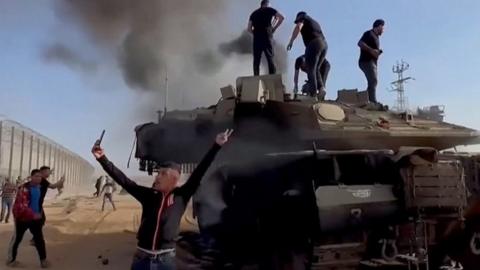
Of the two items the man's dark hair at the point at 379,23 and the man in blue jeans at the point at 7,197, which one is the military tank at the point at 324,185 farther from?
the man in blue jeans at the point at 7,197

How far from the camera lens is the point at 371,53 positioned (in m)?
9.90

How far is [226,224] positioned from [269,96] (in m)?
1.68

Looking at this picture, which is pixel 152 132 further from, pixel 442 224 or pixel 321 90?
pixel 442 224

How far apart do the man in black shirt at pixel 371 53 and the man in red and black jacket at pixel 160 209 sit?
637 centimetres

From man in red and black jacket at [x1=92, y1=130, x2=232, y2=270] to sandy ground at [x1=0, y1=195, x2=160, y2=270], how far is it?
497 centimetres

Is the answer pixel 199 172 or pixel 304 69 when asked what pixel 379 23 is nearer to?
pixel 304 69

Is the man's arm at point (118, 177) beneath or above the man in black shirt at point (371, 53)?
beneath

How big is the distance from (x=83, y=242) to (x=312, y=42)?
594 cm

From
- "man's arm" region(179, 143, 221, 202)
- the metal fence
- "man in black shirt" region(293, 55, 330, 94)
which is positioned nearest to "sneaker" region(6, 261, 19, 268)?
"man in black shirt" region(293, 55, 330, 94)

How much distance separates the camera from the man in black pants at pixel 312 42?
9352 millimetres

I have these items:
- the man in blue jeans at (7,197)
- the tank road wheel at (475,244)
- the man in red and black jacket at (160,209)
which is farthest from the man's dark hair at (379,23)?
the man in blue jeans at (7,197)

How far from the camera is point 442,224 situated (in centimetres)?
559

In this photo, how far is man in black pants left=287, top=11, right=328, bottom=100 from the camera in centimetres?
935

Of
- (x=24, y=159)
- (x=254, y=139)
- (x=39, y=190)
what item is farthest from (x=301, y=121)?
(x=24, y=159)
